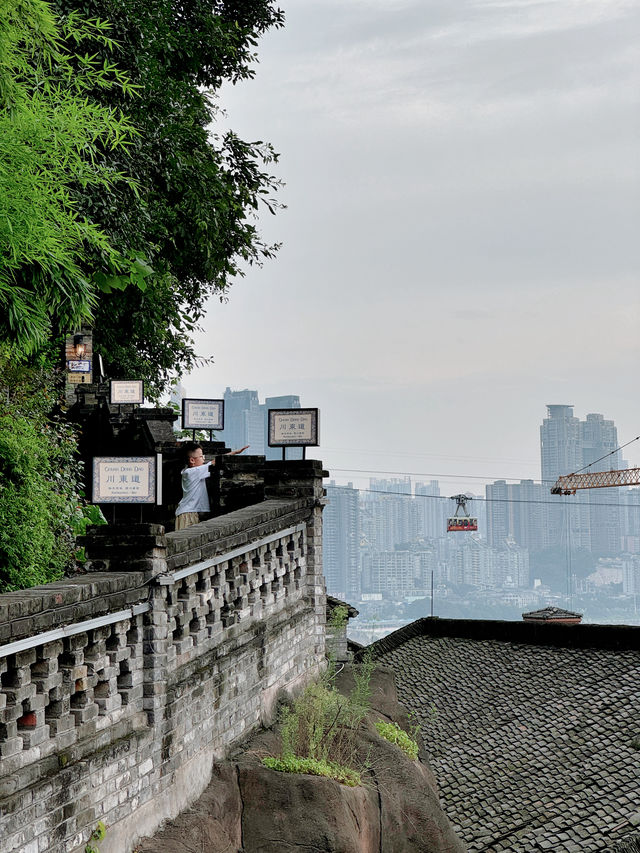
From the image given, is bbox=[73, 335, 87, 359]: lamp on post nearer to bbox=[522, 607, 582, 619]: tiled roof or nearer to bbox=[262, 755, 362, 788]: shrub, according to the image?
bbox=[262, 755, 362, 788]: shrub

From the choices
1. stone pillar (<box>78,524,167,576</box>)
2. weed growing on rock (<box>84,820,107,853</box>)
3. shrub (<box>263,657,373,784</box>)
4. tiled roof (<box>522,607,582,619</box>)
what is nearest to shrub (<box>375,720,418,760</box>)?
shrub (<box>263,657,373,784</box>)

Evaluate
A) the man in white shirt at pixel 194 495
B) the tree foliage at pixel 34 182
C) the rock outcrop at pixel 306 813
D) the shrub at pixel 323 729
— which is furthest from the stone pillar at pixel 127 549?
the man in white shirt at pixel 194 495

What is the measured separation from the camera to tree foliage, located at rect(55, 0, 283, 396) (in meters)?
16.0

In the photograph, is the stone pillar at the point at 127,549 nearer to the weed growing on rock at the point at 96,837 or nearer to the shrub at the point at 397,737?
the weed growing on rock at the point at 96,837

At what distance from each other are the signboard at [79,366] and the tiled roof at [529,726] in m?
8.70

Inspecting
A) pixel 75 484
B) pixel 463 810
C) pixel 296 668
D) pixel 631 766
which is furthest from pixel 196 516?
pixel 631 766

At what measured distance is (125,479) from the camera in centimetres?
781

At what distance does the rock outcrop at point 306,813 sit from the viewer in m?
7.55

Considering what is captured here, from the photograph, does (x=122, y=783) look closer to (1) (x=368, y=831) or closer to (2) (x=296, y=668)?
(1) (x=368, y=831)

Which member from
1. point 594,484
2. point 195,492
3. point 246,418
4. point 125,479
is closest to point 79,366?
point 195,492

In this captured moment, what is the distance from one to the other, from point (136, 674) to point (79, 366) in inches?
508

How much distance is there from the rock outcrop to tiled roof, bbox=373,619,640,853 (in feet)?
21.9

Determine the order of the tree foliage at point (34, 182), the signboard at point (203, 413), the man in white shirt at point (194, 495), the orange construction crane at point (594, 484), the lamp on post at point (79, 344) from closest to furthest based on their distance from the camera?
1. the tree foliage at point (34, 182)
2. the man in white shirt at point (194, 495)
3. the signboard at point (203, 413)
4. the lamp on post at point (79, 344)
5. the orange construction crane at point (594, 484)

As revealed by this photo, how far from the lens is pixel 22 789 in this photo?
5543 mm
